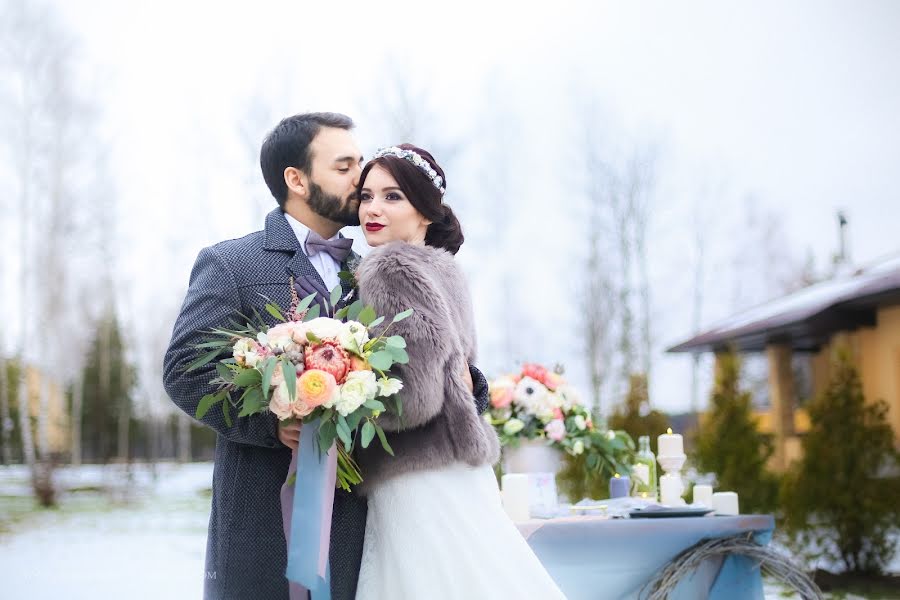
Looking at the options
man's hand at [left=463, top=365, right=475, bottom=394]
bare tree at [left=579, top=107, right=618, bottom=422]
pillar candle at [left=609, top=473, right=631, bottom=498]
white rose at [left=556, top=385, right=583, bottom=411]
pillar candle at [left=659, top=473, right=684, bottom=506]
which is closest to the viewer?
man's hand at [left=463, top=365, right=475, bottom=394]

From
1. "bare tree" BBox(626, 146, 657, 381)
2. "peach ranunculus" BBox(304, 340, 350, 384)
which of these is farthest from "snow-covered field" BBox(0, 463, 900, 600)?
"bare tree" BBox(626, 146, 657, 381)

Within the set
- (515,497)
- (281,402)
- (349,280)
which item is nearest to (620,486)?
(515,497)

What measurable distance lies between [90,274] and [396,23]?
605 centimetres

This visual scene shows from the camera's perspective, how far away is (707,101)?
17594 millimetres

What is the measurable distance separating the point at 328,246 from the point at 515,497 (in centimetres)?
159

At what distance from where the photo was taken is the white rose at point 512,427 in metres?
4.41

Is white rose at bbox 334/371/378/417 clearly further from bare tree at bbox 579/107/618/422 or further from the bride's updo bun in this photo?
bare tree at bbox 579/107/618/422

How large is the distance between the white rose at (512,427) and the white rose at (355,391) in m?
2.32

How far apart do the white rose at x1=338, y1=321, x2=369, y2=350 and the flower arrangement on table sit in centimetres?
230

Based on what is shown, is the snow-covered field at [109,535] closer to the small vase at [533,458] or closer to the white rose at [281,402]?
the small vase at [533,458]

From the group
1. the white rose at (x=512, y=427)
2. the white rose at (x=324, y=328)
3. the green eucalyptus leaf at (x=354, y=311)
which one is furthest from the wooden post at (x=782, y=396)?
the white rose at (x=324, y=328)

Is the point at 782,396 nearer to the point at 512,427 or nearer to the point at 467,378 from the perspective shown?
the point at 512,427

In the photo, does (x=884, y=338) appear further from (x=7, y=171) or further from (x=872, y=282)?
(x=7, y=171)

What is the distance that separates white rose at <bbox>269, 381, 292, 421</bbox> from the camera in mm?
2135
